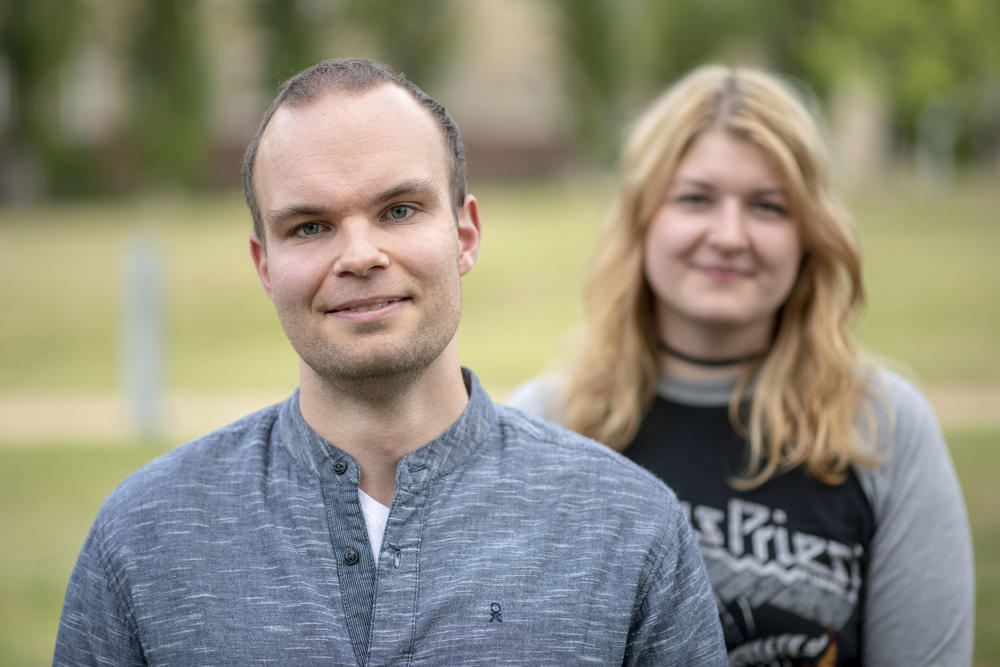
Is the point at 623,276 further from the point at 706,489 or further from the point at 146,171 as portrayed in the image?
the point at 146,171

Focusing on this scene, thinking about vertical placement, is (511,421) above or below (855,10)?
below

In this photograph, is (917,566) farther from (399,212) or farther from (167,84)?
(167,84)

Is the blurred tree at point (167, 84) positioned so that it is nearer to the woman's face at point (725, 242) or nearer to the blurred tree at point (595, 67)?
the blurred tree at point (595, 67)

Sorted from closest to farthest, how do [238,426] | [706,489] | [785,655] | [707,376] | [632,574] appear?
1. [632,574]
2. [238,426]
3. [785,655]
4. [706,489]
5. [707,376]

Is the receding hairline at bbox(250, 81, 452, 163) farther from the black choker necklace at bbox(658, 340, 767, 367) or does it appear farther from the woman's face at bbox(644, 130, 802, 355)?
the black choker necklace at bbox(658, 340, 767, 367)

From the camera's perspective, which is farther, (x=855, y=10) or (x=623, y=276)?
(x=855, y=10)

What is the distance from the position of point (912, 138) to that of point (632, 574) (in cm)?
4048

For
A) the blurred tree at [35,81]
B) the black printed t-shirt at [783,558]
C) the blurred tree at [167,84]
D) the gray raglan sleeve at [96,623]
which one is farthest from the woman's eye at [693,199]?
the blurred tree at [167,84]

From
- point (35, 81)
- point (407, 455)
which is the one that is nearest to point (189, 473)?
point (407, 455)

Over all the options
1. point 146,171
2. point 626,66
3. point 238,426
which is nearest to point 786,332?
point 238,426

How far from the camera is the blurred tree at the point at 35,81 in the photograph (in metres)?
26.0

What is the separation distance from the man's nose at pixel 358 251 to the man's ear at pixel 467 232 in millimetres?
259

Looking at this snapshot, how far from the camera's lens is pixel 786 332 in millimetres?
3160

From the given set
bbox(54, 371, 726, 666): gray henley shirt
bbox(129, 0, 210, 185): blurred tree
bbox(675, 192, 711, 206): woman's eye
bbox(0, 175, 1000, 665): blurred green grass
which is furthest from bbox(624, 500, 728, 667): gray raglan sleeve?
bbox(129, 0, 210, 185): blurred tree
